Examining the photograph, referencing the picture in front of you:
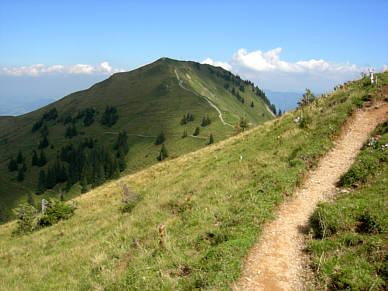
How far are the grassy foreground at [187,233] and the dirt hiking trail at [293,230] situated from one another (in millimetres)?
397

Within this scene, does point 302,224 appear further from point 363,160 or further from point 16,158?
point 16,158

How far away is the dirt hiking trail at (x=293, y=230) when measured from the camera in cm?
655

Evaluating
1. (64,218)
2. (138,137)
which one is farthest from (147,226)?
(138,137)

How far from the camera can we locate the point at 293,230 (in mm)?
8539

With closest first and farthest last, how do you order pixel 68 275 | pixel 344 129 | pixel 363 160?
pixel 68 275, pixel 363 160, pixel 344 129

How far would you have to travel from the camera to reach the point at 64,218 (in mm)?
21562

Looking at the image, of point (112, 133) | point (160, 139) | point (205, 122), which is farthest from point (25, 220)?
point (112, 133)

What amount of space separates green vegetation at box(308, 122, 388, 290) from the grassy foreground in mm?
2158

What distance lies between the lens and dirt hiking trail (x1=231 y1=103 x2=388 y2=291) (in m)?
6.55

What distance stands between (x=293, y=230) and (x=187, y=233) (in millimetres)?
4306

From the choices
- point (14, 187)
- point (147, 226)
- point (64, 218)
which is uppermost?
point (147, 226)

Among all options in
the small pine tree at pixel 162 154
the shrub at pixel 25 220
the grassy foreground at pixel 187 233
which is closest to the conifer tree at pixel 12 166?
the small pine tree at pixel 162 154

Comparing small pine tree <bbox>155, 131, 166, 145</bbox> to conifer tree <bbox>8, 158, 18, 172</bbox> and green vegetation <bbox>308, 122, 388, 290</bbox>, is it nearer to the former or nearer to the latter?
conifer tree <bbox>8, 158, 18, 172</bbox>

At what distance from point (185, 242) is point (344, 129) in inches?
546
